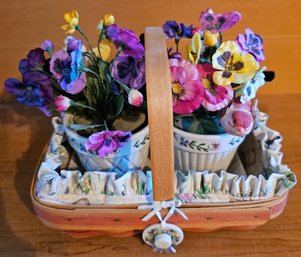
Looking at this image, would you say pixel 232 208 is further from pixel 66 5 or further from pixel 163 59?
pixel 66 5

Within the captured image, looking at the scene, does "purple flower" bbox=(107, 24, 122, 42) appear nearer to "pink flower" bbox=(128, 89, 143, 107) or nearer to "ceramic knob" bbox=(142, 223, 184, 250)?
"pink flower" bbox=(128, 89, 143, 107)

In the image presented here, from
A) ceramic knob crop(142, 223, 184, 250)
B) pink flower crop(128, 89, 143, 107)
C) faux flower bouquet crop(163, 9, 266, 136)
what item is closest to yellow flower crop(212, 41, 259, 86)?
faux flower bouquet crop(163, 9, 266, 136)

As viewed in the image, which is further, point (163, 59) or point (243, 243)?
point (243, 243)

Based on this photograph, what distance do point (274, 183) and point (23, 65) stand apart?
0.38 meters

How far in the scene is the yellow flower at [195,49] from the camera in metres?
0.42

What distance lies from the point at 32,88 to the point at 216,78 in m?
0.25

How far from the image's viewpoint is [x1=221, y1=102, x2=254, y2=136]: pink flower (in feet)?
1.41

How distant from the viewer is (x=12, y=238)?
1.69 feet

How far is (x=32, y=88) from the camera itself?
45 centimetres

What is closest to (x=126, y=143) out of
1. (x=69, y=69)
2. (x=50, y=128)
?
(x=69, y=69)

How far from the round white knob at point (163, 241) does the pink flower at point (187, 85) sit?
0.18 m

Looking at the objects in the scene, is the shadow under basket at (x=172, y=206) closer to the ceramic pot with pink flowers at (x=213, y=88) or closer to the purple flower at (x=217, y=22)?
the ceramic pot with pink flowers at (x=213, y=88)

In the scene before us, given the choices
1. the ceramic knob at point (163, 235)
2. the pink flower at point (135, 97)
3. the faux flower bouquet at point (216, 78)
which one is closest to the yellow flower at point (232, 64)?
the faux flower bouquet at point (216, 78)

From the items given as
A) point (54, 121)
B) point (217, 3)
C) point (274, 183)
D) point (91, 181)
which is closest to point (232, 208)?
point (274, 183)
